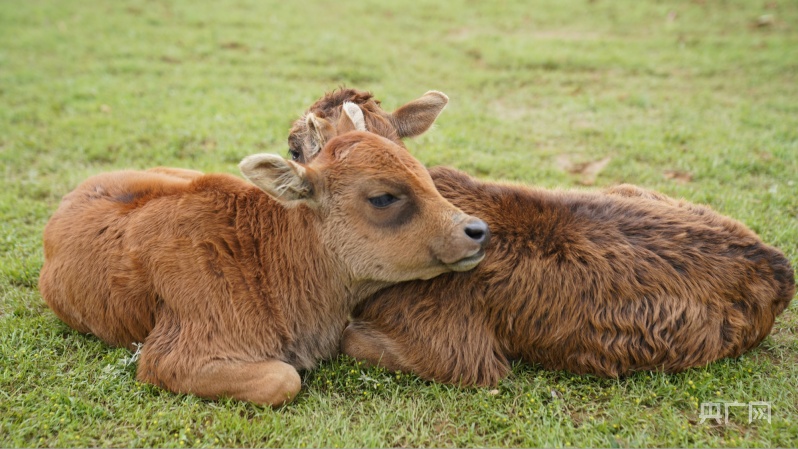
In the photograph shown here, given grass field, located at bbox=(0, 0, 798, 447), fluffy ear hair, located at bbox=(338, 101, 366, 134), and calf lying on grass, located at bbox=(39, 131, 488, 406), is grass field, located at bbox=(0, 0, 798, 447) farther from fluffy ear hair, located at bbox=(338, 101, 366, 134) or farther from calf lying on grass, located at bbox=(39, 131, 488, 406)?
fluffy ear hair, located at bbox=(338, 101, 366, 134)

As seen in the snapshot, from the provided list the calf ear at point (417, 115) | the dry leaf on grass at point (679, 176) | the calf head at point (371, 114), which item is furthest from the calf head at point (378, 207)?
the dry leaf on grass at point (679, 176)

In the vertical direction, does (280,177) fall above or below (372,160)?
below

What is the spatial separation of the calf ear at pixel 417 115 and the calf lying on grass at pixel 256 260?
133 centimetres

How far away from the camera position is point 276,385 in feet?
14.3

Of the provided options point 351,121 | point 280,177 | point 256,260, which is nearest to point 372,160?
point 280,177

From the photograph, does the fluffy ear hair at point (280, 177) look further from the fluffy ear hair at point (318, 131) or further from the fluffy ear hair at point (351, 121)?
the fluffy ear hair at point (318, 131)

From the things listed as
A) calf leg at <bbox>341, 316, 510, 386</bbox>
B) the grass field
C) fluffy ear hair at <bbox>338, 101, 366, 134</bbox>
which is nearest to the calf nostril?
calf leg at <bbox>341, 316, 510, 386</bbox>

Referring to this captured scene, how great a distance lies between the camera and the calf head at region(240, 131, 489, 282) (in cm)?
431

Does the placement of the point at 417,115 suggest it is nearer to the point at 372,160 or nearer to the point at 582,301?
the point at 372,160

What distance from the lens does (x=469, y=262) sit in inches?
172

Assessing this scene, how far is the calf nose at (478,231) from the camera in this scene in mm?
4273

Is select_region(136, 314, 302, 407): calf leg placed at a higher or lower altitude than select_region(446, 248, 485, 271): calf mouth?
lower

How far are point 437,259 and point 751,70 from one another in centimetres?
969

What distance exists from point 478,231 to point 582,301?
0.94m
